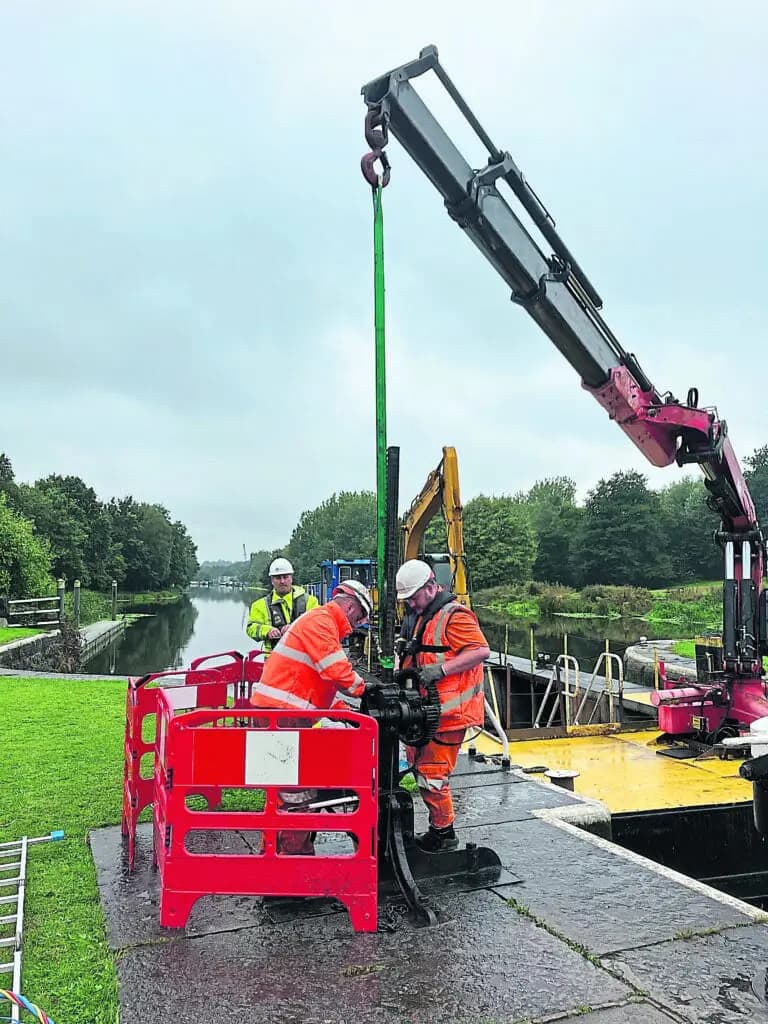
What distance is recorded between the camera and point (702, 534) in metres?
77.7

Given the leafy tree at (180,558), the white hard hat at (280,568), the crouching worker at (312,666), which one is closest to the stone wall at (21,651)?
the white hard hat at (280,568)

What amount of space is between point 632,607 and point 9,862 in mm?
58886

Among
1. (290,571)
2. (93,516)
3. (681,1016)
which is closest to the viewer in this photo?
(681,1016)

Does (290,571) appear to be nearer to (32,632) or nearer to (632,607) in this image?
(32,632)

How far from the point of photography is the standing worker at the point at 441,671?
15.7ft

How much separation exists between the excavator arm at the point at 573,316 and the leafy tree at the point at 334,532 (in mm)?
85753

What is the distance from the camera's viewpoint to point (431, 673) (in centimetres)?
468

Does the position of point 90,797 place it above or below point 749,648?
below

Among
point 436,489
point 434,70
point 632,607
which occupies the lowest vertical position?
point 632,607

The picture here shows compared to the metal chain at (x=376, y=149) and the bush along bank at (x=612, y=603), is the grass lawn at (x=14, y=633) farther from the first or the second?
the bush along bank at (x=612, y=603)

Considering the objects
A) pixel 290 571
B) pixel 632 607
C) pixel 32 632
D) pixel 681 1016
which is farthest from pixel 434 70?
pixel 632 607

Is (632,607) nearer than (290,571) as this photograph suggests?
No

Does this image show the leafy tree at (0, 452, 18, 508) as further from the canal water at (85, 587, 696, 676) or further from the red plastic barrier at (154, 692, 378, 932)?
the red plastic barrier at (154, 692, 378, 932)

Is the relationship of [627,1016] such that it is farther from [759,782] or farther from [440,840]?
[440,840]
